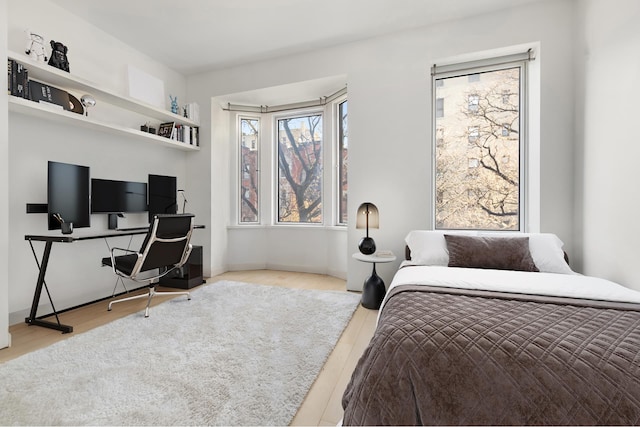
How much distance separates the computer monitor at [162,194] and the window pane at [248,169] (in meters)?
1.07

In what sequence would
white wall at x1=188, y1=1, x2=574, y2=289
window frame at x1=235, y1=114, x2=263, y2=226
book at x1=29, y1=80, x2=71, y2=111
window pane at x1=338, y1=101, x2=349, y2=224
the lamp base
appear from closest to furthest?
book at x1=29, y1=80, x2=71, y2=111 → white wall at x1=188, y1=1, x2=574, y2=289 → the lamp base → window pane at x1=338, y1=101, x2=349, y2=224 → window frame at x1=235, y1=114, x2=263, y2=226

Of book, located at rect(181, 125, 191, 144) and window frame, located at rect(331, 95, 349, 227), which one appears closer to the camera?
book, located at rect(181, 125, 191, 144)

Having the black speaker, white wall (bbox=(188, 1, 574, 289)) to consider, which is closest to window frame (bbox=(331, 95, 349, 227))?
white wall (bbox=(188, 1, 574, 289))

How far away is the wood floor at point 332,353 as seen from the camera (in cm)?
148

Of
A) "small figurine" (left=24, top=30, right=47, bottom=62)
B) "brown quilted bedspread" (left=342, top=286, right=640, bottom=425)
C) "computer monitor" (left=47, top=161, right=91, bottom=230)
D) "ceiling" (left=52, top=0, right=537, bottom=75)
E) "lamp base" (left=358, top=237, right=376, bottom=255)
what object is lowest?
"brown quilted bedspread" (left=342, top=286, right=640, bottom=425)

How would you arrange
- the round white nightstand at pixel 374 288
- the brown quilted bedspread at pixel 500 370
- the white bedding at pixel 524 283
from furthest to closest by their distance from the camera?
the round white nightstand at pixel 374 288 < the white bedding at pixel 524 283 < the brown quilted bedspread at pixel 500 370

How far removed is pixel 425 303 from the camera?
4.80 feet

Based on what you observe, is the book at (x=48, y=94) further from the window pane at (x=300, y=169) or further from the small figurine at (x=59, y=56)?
the window pane at (x=300, y=169)

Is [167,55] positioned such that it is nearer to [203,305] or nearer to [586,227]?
[203,305]

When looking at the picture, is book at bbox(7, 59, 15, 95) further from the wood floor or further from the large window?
the large window

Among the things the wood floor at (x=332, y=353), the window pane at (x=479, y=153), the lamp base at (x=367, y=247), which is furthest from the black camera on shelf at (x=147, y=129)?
the window pane at (x=479, y=153)

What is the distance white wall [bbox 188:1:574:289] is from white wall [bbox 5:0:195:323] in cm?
181

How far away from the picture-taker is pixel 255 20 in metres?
3.07

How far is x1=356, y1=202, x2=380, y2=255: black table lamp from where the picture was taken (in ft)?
9.98
